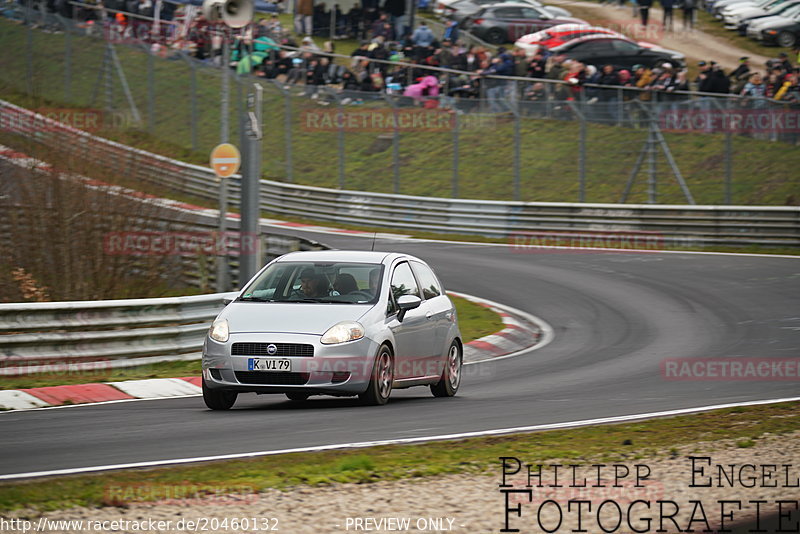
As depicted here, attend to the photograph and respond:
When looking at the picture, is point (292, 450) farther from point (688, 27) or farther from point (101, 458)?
point (688, 27)

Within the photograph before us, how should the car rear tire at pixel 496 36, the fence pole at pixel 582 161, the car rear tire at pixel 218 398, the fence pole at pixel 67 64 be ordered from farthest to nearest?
1. the car rear tire at pixel 496 36
2. the fence pole at pixel 67 64
3. the fence pole at pixel 582 161
4. the car rear tire at pixel 218 398

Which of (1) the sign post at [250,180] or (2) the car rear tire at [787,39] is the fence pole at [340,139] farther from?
(2) the car rear tire at [787,39]

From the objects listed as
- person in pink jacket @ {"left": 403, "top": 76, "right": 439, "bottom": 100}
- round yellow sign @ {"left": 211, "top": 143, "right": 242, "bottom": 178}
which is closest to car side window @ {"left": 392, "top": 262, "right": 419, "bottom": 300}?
round yellow sign @ {"left": 211, "top": 143, "right": 242, "bottom": 178}

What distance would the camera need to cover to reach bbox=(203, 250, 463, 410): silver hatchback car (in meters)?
10.5

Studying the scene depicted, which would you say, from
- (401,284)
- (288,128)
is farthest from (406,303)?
(288,128)

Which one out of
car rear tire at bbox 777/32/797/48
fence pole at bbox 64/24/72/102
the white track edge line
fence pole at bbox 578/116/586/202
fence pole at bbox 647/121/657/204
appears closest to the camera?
the white track edge line

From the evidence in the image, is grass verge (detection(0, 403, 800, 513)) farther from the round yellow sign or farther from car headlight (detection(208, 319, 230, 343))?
the round yellow sign

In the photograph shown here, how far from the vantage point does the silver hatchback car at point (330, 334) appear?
10.5m

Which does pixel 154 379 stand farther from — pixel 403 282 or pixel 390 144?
pixel 390 144

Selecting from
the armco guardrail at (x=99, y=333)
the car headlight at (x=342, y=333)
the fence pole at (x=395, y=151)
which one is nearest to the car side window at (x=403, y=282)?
the car headlight at (x=342, y=333)

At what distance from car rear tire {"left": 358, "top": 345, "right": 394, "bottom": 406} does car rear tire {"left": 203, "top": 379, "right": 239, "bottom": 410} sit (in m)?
1.18

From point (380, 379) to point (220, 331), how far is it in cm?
149

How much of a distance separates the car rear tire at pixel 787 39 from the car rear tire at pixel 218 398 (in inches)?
1384

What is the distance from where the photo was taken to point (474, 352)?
16.5 metres
